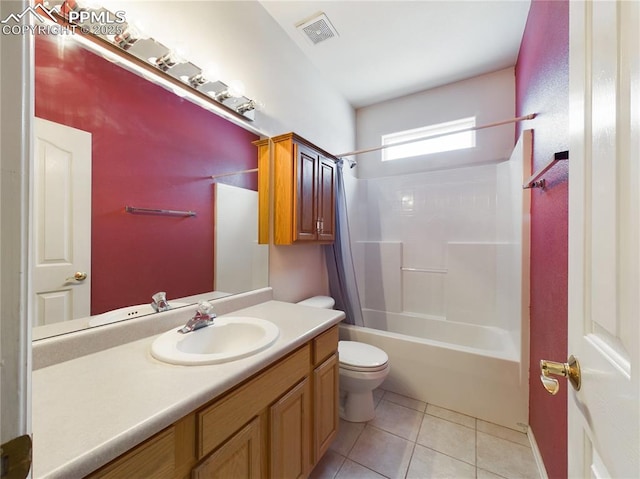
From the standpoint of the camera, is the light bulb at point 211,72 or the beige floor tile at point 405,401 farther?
the beige floor tile at point 405,401

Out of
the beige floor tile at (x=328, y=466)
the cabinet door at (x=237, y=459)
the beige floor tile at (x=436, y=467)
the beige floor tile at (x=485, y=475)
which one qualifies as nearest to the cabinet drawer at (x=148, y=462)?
the cabinet door at (x=237, y=459)

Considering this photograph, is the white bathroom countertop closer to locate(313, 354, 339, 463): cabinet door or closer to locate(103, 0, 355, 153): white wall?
locate(313, 354, 339, 463): cabinet door

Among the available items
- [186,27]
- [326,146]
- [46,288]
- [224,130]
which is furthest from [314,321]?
[326,146]

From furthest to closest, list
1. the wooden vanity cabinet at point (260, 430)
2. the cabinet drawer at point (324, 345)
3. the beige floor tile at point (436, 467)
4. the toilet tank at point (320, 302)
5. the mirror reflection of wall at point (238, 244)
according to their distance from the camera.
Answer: the toilet tank at point (320, 302), the mirror reflection of wall at point (238, 244), the beige floor tile at point (436, 467), the cabinet drawer at point (324, 345), the wooden vanity cabinet at point (260, 430)

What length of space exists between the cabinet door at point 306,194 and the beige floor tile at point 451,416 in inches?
58.6

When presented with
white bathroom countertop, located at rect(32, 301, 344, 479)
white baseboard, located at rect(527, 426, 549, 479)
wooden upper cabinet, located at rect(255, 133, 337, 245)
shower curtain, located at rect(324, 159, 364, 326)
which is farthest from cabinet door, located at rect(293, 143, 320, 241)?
white baseboard, located at rect(527, 426, 549, 479)

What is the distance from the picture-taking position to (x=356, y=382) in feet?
5.43

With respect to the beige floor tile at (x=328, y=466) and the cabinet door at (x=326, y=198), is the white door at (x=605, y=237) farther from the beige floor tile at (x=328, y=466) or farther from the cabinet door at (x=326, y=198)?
the cabinet door at (x=326, y=198)

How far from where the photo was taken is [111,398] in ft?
2.18

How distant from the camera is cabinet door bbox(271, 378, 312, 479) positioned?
0.99 meters

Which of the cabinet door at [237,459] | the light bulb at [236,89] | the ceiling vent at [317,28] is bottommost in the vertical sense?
the cabinet door at [237,459]

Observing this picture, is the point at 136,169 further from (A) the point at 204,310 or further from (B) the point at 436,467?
(B) the point at 436,467

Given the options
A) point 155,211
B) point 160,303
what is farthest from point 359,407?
point 155,211

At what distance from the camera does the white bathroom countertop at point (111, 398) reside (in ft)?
1.66
